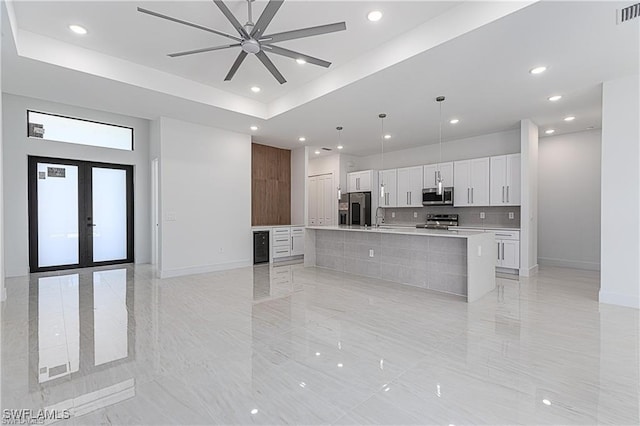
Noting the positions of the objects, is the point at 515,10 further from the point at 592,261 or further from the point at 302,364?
the point at 592,261

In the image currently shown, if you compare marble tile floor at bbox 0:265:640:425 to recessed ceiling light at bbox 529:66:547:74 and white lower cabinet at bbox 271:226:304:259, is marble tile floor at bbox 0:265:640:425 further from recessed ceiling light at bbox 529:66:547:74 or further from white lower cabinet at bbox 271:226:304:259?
recessed ceiling light at bbox 529:66:547:74

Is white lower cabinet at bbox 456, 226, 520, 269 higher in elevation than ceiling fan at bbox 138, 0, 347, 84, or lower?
lower

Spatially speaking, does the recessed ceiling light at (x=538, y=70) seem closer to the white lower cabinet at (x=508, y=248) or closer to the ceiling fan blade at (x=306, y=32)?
the ceiling fan blade at (x=306, y=32)

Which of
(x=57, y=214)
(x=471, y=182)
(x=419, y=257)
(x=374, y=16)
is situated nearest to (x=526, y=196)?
(x=471, y=182)

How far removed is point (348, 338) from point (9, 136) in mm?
6833

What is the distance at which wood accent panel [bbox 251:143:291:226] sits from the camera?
793cm

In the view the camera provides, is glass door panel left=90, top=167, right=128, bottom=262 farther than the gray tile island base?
Yes

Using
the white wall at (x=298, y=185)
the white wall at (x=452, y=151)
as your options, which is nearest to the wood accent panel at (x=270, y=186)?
the white wall at (x=298, y=185)

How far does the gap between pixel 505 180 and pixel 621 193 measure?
2.24m

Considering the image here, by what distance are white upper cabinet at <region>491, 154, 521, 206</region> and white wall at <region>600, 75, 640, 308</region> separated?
6.15 ft

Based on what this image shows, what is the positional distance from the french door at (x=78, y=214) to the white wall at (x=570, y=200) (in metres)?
9.42

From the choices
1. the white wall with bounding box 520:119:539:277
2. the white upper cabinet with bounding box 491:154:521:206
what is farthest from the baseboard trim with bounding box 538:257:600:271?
the white upper cabinet with bounding box 491:154:521:206

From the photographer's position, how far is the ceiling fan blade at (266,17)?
235 centimetres

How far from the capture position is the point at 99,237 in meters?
6.71
